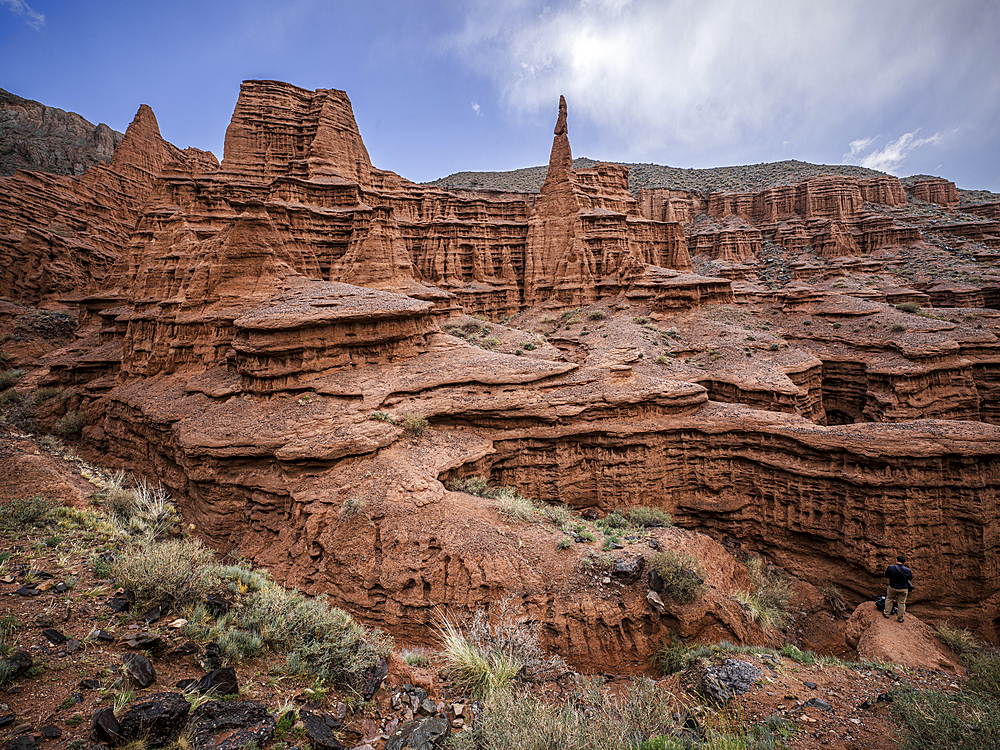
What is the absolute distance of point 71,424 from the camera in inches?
685

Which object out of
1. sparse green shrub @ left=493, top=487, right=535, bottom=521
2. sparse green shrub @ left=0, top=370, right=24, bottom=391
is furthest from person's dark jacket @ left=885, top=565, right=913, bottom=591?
sparse green shrub @ left=0, top=370, right=24, bottom=391

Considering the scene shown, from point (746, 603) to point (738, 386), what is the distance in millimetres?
12092

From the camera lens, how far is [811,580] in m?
13.5

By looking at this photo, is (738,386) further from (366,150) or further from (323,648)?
(366,150)

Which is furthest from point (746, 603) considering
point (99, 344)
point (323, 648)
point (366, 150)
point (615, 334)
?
point (366, 150)

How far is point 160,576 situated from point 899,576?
1610 centimetres

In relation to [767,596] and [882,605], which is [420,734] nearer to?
[767,596]

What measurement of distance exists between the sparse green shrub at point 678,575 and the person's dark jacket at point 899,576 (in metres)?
5.76

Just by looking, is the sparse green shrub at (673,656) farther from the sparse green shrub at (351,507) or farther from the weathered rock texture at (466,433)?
the sparse green shrub at (351,507)

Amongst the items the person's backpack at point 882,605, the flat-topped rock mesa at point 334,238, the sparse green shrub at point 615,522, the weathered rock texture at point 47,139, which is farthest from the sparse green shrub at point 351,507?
the weathered rock texture at point 47,139

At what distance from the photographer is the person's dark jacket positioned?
10.8 m

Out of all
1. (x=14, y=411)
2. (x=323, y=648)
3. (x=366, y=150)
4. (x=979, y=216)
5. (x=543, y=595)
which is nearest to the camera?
(x=323, y=648)

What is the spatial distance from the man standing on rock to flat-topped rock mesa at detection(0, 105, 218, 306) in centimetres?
4387

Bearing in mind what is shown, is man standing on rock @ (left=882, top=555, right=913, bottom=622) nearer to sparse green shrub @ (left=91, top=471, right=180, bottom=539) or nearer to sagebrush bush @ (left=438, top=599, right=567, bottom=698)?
sagebrush bush @ (left=438, top=599, right=567, bottom=698)
